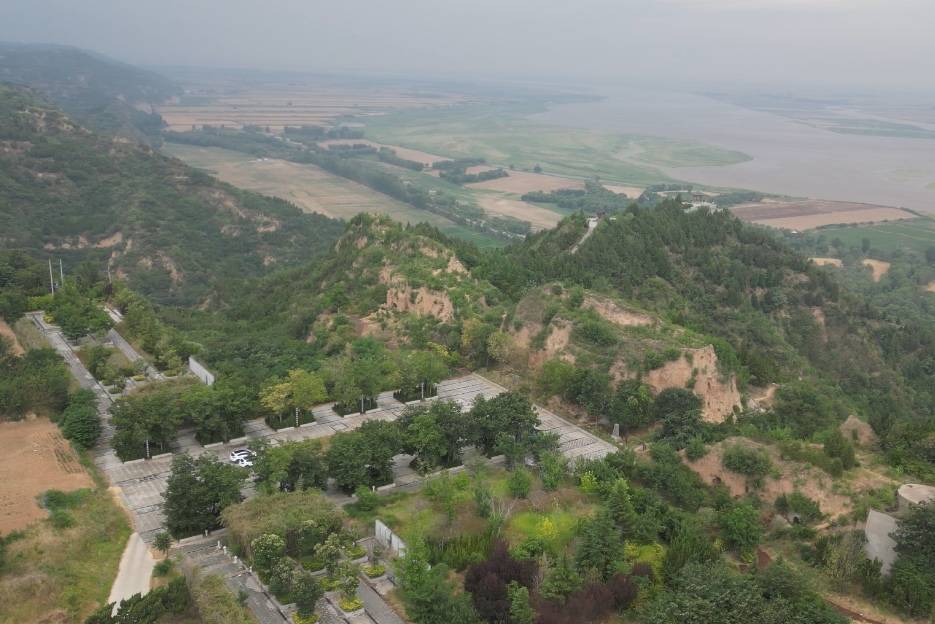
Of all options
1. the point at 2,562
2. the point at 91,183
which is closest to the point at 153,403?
the point at 2,562

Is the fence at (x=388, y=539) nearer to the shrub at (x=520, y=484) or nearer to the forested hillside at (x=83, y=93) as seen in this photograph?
the shrub at (x=520, y=484)

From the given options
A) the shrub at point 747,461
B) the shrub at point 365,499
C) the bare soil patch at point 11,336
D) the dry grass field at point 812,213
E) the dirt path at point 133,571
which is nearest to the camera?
the dirt path at point 133,571

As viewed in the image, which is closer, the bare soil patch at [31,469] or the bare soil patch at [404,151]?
the bare soil patch at [31,469]

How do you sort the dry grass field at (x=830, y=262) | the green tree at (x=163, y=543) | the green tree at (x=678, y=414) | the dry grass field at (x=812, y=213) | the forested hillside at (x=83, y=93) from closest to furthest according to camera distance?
the green tree at (x=163, y=543) → the green tree at (x=678, y=414) → the dry grass field at (x=830, y=262) → the dry grass field at (x=812, y=213) → the forested hillside at (x=83, y=93)

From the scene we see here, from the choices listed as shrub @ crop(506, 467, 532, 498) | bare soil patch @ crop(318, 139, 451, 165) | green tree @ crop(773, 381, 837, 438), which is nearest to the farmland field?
bare soil patch @ crop(318, 139, 451, 165)

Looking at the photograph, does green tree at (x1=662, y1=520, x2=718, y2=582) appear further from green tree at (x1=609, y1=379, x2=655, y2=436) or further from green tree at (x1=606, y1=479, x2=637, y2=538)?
green tree at (x1=609, y1=379, x2=655, y2=436)

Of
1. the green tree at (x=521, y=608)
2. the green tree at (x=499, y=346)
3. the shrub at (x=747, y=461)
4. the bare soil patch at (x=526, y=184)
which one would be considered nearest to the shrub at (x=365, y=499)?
the green tree at (x=521, y=608)
